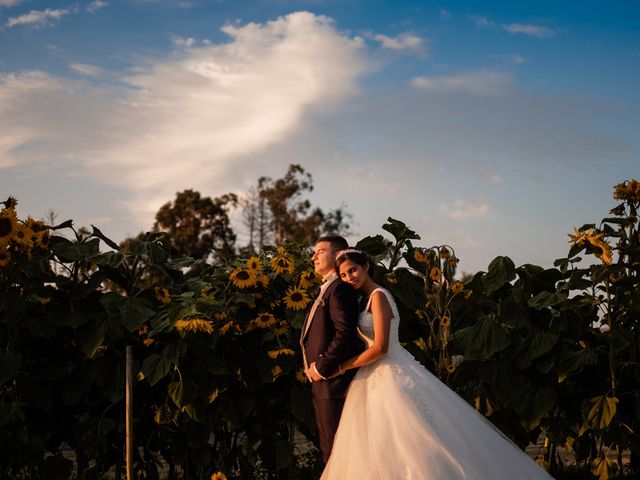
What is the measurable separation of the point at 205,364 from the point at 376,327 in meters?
1.04

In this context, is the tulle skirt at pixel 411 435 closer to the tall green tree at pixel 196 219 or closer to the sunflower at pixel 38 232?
the sunflower at pixel 38 232

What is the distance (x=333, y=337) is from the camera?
14.1ft

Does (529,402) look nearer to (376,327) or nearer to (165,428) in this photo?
(376,327)

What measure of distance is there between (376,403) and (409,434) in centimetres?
22

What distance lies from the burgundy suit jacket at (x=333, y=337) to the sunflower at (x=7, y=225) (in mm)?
1712

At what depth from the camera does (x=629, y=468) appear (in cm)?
566

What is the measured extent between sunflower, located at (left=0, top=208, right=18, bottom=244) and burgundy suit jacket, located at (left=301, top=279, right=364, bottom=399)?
1.71 metres

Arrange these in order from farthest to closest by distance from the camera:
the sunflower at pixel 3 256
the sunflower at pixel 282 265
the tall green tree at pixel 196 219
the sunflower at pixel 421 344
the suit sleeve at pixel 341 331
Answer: the tall green tree at pixel 196 219, the sunflower at pixel 421 344, the sunflower at pixel 282 265, the sunflower at pixel 3 256, the suit sleeve at pixel 341 331

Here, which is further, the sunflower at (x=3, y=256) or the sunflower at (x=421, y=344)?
the sunflower at (x=421, y=344)

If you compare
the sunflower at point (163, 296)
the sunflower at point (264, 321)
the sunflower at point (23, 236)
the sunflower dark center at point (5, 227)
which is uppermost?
the sunflower dark center at point (5, 227)

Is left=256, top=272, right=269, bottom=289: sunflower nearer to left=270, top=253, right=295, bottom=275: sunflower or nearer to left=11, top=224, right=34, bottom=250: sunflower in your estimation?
left=270, top=253, right=295, bottom=275: sunflower

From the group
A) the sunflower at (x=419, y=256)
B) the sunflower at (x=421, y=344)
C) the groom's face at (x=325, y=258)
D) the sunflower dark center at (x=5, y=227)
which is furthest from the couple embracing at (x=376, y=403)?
the sunflower dark center at (x=5, y=227)

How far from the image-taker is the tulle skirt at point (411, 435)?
4.04 meters

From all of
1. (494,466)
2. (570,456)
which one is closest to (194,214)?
(570,456)
